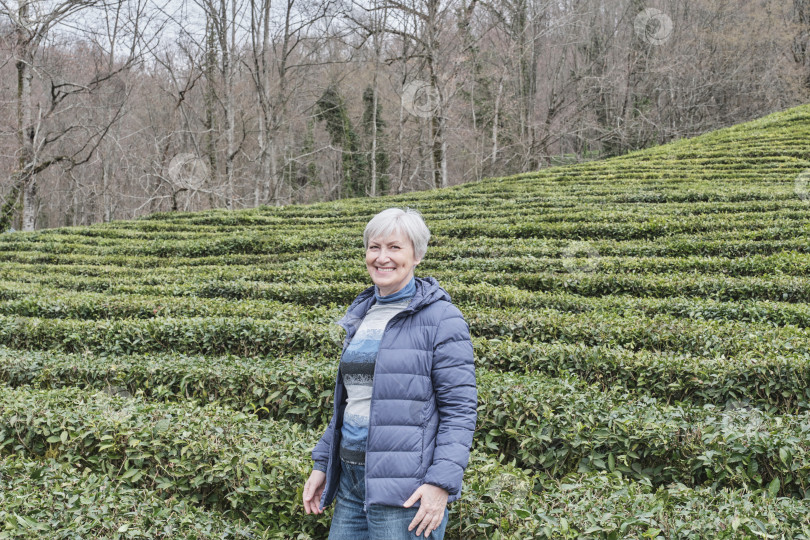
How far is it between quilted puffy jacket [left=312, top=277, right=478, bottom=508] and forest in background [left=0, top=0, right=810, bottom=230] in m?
20.3

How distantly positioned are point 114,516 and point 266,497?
833mm

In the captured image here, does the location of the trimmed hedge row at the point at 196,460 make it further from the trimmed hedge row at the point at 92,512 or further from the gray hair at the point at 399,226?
the gray hair at the point at 399,226

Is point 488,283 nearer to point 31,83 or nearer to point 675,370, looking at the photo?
A: point 675,370

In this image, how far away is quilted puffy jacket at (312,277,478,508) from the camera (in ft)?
6.76

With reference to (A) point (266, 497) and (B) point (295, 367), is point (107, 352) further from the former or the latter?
(A) point (266, 497)

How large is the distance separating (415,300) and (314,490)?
96 centimetres

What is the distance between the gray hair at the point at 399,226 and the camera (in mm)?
2301

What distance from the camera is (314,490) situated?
7.95ft

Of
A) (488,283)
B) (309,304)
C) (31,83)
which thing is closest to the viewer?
(309,304)

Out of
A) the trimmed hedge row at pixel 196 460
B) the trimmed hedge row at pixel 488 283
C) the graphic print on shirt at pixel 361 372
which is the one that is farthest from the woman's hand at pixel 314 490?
the trimmed hedge row at pixel 488 283

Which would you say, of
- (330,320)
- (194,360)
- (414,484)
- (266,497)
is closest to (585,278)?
(330,320)

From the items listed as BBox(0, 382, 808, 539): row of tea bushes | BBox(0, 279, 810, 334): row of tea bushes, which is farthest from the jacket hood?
BBox(0, 279, 810, 334): row of tea bushes

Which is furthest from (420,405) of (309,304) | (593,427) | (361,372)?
(309,304)

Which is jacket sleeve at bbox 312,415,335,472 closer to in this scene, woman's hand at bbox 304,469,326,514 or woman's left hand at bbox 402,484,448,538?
woman's hand at bbox 304,469,326,514
